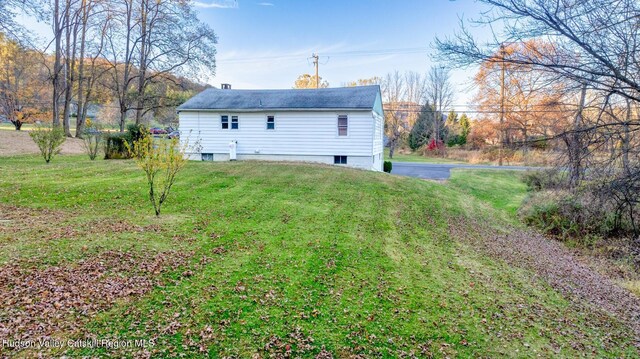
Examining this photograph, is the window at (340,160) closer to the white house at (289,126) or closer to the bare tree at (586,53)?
the white house at (289,126)

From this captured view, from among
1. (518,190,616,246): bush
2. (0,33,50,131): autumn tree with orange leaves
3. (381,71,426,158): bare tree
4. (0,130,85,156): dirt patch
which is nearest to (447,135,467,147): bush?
(381,71,426,158): bare tree

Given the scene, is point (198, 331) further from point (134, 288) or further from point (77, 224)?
point (77, 224)

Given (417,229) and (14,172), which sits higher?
(14,172)

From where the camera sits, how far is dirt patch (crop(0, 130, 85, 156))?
16380 mm

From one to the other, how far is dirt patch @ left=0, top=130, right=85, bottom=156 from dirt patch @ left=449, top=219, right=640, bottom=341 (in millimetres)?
19630

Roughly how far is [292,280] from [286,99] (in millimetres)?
14504

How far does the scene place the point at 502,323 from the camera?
418 centimetres

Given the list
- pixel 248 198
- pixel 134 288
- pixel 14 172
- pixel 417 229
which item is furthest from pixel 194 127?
pixel 134 288

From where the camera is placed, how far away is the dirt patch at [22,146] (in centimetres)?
1638

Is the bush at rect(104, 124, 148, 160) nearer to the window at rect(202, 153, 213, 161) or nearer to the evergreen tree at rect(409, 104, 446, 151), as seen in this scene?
the window at rect(202, 153, 213, 161)

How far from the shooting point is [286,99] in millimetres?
17938

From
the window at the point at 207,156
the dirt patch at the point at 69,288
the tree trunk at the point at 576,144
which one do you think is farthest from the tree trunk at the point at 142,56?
the tree trunk at the point at 576,144

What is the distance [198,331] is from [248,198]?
5.68 metres

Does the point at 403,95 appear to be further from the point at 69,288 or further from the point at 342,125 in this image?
the point at 69,288
